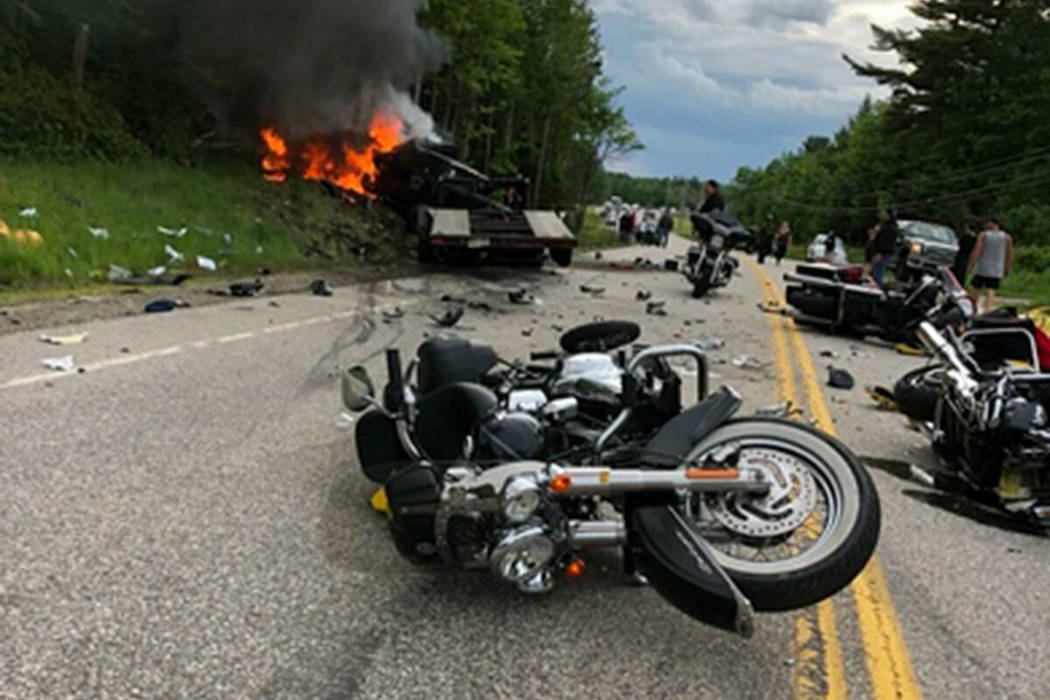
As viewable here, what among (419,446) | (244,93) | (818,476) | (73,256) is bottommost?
(73,256)

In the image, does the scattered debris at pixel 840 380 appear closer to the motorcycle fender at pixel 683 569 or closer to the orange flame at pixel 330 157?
Result: the motorcycle fender at pixel 683 569

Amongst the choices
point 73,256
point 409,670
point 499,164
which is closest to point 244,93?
point 73,256

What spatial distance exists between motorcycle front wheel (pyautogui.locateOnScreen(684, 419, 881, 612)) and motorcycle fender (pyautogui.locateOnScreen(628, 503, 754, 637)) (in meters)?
0.16

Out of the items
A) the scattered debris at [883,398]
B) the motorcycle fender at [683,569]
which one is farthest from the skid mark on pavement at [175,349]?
the scattered debris at [883,398]

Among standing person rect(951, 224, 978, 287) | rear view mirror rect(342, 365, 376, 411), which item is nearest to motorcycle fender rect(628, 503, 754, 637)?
rear view mirror rect(342, 365, 376, 411)

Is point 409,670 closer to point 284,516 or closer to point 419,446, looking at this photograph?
point 419,446

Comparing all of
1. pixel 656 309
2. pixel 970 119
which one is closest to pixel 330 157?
pixel 656 309

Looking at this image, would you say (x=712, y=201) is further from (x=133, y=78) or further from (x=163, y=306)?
(x=133, y=78)

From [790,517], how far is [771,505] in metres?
0.07

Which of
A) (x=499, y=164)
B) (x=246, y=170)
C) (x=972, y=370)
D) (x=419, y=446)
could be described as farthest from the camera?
(x=499, y=164)

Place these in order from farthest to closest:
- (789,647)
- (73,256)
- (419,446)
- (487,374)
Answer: (73,256) → (487,374) → (419,446) → (789,647)

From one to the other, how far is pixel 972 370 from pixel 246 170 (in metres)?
16.8

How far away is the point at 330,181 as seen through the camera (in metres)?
19.2

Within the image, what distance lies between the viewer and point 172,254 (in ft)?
39.1
